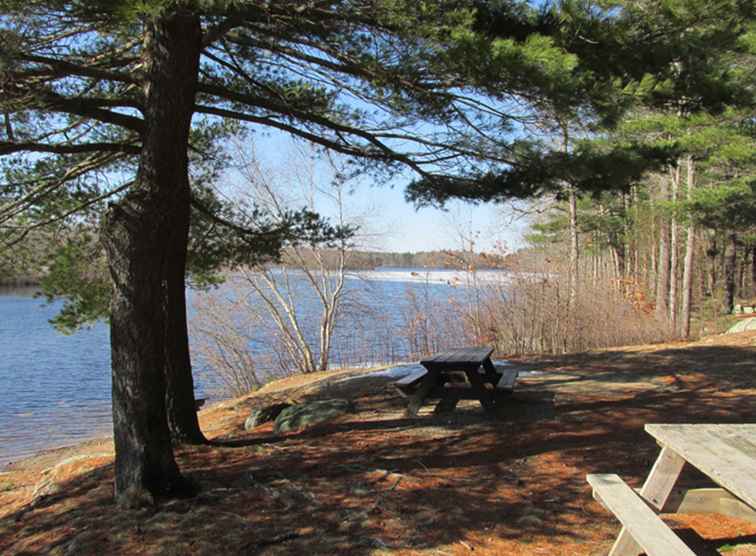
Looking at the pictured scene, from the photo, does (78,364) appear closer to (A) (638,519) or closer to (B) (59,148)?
(B) (59,148)

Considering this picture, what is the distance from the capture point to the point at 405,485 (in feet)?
11.8

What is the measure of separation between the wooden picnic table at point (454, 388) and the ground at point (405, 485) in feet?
0.56

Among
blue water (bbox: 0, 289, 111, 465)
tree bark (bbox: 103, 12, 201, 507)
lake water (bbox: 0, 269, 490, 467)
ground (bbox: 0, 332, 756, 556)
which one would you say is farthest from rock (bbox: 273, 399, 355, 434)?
lake water (bbox: 0, 269, 490, 467)

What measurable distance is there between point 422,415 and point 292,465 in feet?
5.11

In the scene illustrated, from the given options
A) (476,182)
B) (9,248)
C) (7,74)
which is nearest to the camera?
(7,74)

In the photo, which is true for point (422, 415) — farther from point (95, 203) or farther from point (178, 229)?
point (95, 203)

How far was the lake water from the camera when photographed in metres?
9.16

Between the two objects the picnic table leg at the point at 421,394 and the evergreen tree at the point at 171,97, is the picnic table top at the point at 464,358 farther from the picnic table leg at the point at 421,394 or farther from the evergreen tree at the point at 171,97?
the evergreen tree at the point at 171,97

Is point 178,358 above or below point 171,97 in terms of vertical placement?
below

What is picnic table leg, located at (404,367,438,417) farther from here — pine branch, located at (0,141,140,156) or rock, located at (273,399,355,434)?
A: pine branch, located at (0,141,140,156)

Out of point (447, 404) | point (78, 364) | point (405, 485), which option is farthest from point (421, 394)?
point (78, 364)

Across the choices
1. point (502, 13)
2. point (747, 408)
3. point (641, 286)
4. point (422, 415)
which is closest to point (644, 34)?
point (502, 13)

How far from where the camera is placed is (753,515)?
260 cm

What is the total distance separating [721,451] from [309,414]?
382 centimetres
